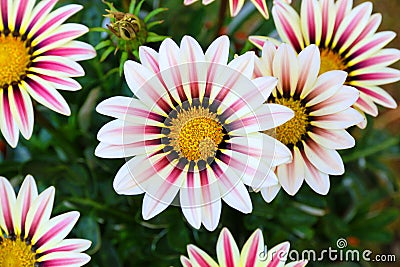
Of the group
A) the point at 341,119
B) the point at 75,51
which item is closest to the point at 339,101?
the point at 341,119

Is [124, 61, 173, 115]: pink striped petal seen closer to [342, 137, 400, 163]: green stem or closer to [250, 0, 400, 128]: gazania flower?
[250, 0, 400, 128]: gazania flower

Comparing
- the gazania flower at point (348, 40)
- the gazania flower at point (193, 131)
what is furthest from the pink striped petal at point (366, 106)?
Answer: the gazania flower at point (193, 131)

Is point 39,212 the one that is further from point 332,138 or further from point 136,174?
point 332,138

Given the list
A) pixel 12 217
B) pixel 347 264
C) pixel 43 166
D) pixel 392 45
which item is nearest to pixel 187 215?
pixel 12 217

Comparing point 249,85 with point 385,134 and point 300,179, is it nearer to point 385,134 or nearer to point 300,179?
point 300,179

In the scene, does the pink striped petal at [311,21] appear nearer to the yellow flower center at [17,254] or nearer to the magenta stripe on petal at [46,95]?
the magenta stripe on petal at [46,95]

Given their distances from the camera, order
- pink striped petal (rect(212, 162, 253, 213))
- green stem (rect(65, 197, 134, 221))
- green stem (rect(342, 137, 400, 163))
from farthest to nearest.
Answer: green stem (rect(342, 137, 400, 163))
green stem (rect(65, 197, 134, 221))
pink striped petal (rect(212, 162, 253, 213))

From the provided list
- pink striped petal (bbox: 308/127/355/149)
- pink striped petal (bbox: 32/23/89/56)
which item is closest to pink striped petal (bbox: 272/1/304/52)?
pink striped petal (bbox: 308/127/355/149)
